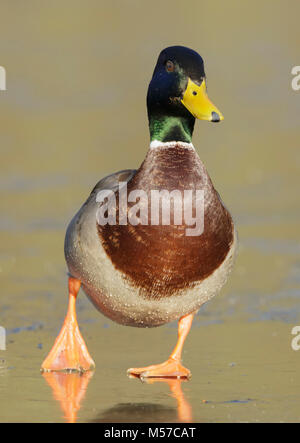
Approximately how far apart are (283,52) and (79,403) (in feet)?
49.0

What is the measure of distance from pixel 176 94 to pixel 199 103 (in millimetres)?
157

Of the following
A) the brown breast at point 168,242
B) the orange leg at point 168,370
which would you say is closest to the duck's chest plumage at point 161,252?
the brown breast at point 168,242

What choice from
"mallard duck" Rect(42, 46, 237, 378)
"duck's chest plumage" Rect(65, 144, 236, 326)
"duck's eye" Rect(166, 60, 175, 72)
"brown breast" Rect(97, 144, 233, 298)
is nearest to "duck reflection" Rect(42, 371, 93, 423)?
"mallard duck" Rect(42, 46, 237, 378)

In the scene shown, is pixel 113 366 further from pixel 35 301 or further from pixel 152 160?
pixel 35 301

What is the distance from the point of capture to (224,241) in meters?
4.85

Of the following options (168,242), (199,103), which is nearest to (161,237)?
(168,242)

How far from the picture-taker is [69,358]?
5035 millimetres

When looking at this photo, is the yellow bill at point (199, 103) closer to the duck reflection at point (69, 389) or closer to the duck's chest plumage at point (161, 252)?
the duck's chest plumage at point (161, 252)

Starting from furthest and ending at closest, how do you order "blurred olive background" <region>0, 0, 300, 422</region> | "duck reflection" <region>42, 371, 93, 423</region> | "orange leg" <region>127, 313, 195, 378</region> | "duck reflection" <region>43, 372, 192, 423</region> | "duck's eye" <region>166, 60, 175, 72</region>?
1. "duck's eye" <region>166, 60, 175, 72</region>
2. "orange leg" <region>127, 313, 195, 378</region>
3. "blurred olive background" <region>0, 0, 300, 422</region>
4. "duck reflection" <region>42, 371, 93, 423</region>
5. "duck reflection" <region>43, 372, 192, 423</region>

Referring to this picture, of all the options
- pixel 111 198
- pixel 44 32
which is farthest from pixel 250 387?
pixel 44 32

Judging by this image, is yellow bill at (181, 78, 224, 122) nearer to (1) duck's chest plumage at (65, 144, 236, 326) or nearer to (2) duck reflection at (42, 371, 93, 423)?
(1) duck's chest plumage at (65, 144, 236, 326)

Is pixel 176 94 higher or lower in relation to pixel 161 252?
higher

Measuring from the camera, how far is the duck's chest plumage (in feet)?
15.4

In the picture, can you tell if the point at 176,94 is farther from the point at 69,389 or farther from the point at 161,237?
the point at 69,389
